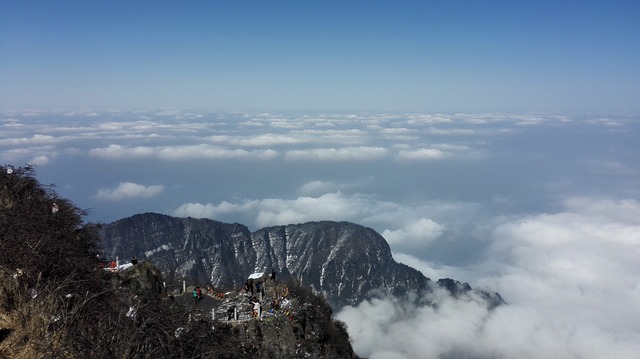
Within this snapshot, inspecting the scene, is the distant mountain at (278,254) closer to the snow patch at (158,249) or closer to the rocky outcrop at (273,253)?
the rocky outcrop at (273,253)

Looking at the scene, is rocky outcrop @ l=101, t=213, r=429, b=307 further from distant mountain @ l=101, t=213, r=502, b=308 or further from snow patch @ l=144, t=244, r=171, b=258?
snow patch @ l=144, t=244, r=171, b=258

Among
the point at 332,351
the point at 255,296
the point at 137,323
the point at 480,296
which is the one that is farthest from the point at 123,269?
the point at 480,296

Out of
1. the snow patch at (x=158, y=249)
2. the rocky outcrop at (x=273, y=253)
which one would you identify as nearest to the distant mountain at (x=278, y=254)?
the rocky outcrop at (x=273, y=253)

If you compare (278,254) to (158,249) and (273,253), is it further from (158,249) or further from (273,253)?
(158,249)

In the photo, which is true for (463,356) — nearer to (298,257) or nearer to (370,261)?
(370,261)

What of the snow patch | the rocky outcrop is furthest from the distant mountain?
the snow patch

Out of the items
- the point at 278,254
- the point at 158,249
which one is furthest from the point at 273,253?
the point at 158,249

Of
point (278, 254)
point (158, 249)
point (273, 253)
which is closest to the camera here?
point (158, 249)

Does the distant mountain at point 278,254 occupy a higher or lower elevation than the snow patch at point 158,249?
lower

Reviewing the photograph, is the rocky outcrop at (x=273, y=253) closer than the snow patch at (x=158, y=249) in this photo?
No
